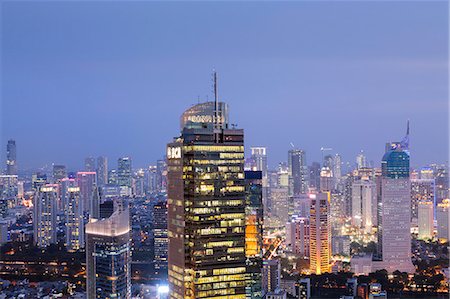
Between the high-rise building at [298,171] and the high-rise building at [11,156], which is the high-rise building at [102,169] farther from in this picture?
the high-rise building at [298,171]

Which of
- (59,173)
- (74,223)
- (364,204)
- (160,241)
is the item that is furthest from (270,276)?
(59,173)

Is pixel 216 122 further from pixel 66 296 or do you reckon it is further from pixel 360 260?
pixel 360 260

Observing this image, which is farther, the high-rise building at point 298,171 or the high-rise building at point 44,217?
the high-rise building at point 298,171

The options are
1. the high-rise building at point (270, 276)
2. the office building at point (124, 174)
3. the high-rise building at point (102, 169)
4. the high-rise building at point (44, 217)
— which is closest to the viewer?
the high-rise building at point (270, 276)

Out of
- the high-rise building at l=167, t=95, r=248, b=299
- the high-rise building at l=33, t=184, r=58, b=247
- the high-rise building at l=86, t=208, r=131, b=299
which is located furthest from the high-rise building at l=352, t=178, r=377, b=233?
the high-rise building at l=167, t=95, r=248, b=299

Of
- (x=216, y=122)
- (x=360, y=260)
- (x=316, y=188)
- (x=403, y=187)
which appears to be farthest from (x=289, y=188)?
(x=216, y=122)

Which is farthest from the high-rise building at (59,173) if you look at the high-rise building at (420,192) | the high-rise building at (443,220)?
the high-rise building at (443,220)
